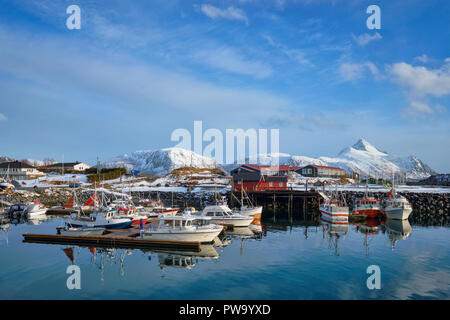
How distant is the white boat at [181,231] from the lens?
30344 millimetres

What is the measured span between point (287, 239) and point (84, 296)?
22.5 meters

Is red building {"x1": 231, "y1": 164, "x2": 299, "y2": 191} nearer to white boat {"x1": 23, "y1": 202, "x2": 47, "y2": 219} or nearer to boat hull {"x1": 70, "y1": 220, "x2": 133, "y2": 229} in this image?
boat hull {"x1": 70, "y1": 220, "x2": 133, "y2": 229}

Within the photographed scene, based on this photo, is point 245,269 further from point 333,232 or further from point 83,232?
point 333,232

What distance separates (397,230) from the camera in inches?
1618

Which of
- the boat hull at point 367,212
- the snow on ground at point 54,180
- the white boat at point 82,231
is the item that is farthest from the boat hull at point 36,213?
the boat hull at point 367,212

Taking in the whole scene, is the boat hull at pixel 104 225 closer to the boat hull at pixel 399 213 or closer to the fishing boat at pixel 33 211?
the fishing boat at pixel 33 211

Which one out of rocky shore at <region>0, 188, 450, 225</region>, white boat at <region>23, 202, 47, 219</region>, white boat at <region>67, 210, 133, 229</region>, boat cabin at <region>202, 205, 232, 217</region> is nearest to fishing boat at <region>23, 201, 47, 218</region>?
white boat at <region>23, 202, 47, 219</region>

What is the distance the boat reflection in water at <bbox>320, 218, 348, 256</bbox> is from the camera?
31.4 meters

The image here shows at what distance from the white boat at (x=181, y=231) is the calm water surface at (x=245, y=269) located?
4.96 feet

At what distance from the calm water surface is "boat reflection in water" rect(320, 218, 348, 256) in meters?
0.44

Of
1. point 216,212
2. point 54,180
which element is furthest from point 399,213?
point 54,180
